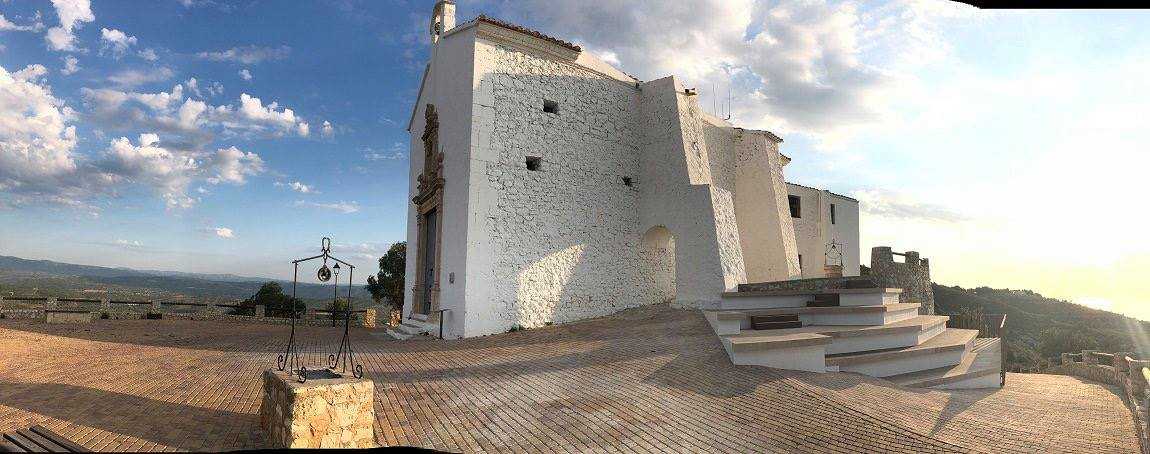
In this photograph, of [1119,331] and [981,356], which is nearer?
[981,356]

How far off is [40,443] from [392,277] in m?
28.1

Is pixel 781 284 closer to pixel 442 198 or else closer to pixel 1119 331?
pixel 442 198

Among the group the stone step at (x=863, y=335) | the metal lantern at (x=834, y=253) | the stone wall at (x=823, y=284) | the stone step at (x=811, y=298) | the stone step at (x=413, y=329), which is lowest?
the stone step at (x=413, y=329)

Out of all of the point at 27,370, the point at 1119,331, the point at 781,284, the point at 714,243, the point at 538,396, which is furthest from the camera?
the point at 1119,331

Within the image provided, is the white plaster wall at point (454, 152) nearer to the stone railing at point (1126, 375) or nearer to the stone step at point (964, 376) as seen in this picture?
the stone step at point (964, 376)

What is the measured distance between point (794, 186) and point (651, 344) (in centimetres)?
1749

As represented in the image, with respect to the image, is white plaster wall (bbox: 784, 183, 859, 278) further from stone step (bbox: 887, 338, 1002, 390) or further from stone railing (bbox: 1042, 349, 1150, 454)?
stone step (bbox: 887, 338, 1002, 390)

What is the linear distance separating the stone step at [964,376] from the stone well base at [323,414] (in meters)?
8.34

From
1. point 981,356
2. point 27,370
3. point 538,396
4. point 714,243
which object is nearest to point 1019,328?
point 981,356

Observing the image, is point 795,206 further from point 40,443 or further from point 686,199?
point 40,443

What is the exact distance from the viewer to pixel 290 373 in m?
6.14

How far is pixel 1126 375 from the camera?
11.1m

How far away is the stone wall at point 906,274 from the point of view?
15.4 m

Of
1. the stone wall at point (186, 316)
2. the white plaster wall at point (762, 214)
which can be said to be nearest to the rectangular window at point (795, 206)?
the white plaster wall at point (762, 214)
